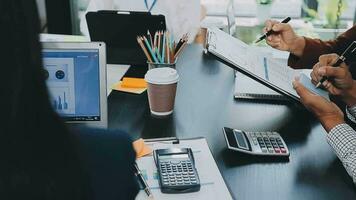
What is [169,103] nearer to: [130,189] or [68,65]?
[68,65]

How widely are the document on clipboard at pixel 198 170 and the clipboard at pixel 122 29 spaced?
613mm

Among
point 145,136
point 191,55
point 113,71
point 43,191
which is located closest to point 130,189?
point 43,191

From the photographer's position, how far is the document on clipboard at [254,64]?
1.48 metres

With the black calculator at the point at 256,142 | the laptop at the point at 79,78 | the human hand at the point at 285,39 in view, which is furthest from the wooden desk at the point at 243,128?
the human hand at the point at 285,39

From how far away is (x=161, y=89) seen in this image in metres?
1.41

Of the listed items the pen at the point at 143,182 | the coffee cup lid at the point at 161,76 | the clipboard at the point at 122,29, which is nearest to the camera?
the pen at the point at 143,182

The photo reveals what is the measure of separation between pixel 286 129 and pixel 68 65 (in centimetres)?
62

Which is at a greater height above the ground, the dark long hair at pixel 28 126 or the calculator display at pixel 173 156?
the dark long hair at pixel 28 126

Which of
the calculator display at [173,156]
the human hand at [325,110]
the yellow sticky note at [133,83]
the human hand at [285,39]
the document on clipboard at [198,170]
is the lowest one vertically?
the document on clipboard at [198,170]

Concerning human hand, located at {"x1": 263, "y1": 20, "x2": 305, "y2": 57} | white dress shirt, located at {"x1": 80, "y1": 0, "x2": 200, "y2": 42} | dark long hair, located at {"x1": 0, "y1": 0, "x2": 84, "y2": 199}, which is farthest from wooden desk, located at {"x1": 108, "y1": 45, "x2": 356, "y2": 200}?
white dress shirt, located at {"x1": 80, "y1": 0, "x2": 200, "y2": 42}

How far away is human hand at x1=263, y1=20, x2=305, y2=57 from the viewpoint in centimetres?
186

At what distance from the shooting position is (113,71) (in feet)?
5.90

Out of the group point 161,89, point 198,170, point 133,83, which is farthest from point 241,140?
point 133,83

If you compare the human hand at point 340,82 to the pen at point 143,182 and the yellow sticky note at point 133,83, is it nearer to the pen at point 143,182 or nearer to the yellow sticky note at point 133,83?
the yellow sticky note at point 133,83
